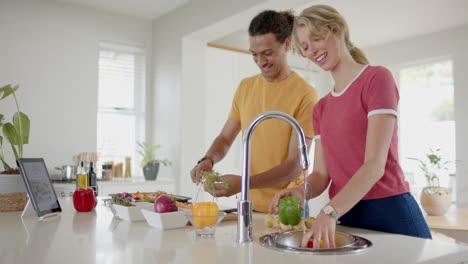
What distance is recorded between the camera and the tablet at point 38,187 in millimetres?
1704

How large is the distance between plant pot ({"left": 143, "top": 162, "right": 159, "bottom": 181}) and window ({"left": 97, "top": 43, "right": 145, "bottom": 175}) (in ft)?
1.76

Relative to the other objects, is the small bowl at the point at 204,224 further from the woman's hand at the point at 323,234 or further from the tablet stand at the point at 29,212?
the tablet stand at the point at 29,212

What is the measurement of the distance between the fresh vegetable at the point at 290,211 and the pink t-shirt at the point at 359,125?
232mm

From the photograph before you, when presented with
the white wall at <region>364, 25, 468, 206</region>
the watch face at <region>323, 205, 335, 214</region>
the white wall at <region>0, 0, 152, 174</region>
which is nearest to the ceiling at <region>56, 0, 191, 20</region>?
the white wall at <region>0, 0, 152, 174</region>

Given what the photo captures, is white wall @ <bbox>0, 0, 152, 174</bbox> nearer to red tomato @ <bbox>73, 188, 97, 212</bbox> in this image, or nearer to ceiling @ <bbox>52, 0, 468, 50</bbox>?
ceiling @ <bbox>52, 0, 468, 50</bbox>

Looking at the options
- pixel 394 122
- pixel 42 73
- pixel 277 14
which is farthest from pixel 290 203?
pixel 42 73

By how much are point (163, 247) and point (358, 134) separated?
71 cm

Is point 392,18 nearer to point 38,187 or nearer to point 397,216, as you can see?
point 397,216

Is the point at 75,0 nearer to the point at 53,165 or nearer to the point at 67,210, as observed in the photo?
the point at 53,165

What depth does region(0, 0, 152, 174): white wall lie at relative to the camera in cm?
435

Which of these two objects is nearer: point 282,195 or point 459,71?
point 282,195

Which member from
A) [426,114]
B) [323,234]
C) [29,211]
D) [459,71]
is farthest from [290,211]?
[426,114]

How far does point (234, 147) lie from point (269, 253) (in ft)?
13.9

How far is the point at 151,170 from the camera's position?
4.64 m
